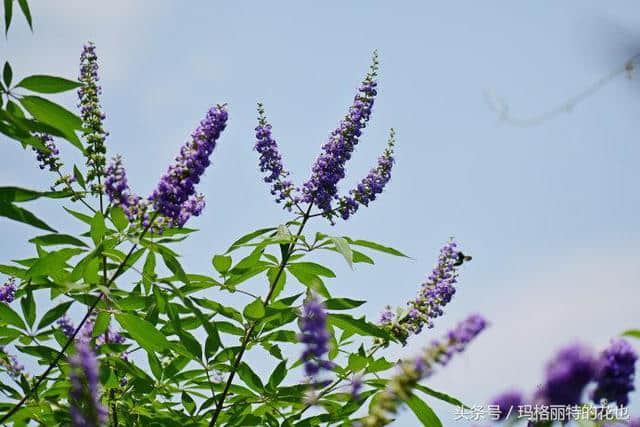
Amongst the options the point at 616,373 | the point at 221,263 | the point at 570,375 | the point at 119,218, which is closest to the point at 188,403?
the point at 221,263

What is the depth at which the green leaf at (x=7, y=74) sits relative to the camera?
347cm

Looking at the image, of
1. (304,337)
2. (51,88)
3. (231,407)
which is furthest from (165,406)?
(304,337)

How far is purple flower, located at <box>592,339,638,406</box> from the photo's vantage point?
1.88m

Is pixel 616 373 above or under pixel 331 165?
under

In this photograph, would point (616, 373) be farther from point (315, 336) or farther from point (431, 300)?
point (431, 300)

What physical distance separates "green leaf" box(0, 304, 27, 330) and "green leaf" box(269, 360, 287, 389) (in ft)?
4.61

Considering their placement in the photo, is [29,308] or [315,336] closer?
[315,336]

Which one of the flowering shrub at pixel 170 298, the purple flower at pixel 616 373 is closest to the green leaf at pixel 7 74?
the flowering shrub at pixel 170 298

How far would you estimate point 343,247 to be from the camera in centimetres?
432

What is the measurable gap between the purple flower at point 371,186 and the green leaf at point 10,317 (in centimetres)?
214

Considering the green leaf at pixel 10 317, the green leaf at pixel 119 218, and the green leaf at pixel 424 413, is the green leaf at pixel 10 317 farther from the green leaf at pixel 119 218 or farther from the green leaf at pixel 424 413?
the green leaf at pixel 424 413

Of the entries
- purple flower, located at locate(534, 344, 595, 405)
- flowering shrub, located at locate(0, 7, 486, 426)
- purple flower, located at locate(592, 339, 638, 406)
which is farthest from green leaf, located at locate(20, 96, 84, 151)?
purple flower, located at locate(534, 344, 595, 405)

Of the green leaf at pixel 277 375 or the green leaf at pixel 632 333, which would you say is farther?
the green leaf at pixel 277 375

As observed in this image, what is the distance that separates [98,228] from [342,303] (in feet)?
4.59
